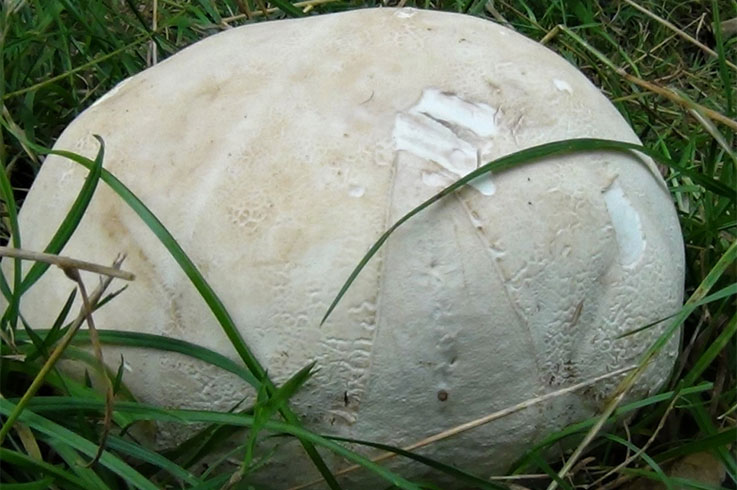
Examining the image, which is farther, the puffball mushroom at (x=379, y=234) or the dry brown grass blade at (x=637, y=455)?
the dry brown grass blade at (x=637, y=455)

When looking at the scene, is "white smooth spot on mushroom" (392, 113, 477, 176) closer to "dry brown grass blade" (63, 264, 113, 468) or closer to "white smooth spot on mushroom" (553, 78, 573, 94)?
"white smooth spot on mushroom" (553, 78, 573, 94)

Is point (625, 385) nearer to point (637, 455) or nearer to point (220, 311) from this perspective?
point (637, 455)

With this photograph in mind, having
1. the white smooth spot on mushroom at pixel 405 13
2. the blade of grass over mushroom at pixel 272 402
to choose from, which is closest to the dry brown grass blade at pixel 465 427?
the blade of grass over mushroom at pixel 272 402

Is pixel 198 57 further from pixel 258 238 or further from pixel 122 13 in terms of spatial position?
pixel 122 13

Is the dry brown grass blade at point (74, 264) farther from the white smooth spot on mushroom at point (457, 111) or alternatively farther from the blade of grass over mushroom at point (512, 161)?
the white smooth spot on mushroom at point (457, 111)

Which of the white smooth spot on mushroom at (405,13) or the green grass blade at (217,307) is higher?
the white smooth spot on mushroom at (405,13)

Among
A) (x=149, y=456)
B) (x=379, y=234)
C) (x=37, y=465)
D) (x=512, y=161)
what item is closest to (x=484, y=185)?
(x=512, y=161)

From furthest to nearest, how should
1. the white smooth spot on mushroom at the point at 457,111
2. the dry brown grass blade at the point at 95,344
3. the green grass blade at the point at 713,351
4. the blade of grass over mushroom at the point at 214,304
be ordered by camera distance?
1. the green grass blade at the point at 713,351
2. the white smooth spot on mushroom at the point at 457,111
3. the blade of grass over mushroom at the point at 214,304
4. the dry brown grass blade at the point at 95,344
